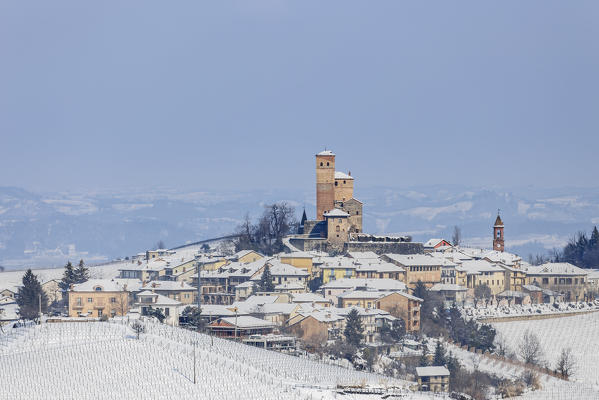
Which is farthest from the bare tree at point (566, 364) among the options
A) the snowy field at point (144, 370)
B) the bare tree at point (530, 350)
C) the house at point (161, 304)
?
the house at point (161, 304)

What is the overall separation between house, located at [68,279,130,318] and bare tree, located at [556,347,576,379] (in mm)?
30755

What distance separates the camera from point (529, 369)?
8094 centimetres

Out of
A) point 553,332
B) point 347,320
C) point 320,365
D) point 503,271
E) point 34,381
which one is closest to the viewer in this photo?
point 34,381

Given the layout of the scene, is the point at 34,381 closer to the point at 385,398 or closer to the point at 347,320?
the point at 385,398

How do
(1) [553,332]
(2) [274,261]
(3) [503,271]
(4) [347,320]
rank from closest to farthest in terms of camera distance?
(4) [347,320] < (1) [553,332] < (2) [274,261] < (3) [503,271]

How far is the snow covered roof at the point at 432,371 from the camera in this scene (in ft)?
238

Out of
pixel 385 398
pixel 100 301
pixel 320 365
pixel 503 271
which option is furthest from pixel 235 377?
pixel 503 271

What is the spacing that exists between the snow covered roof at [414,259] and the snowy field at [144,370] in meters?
42.0

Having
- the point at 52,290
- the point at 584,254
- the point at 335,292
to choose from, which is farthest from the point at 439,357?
the point at 584,254

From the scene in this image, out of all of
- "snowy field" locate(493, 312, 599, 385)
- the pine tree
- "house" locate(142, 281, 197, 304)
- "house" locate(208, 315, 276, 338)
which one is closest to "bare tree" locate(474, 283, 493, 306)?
"snowy field" locate(493, 312, 599, 385)

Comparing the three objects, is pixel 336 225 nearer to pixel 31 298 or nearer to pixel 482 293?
pixel 482 293

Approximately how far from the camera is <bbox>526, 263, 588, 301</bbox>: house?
116m

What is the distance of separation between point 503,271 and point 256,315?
36.2 meters

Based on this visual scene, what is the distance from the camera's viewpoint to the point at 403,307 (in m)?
94.1
